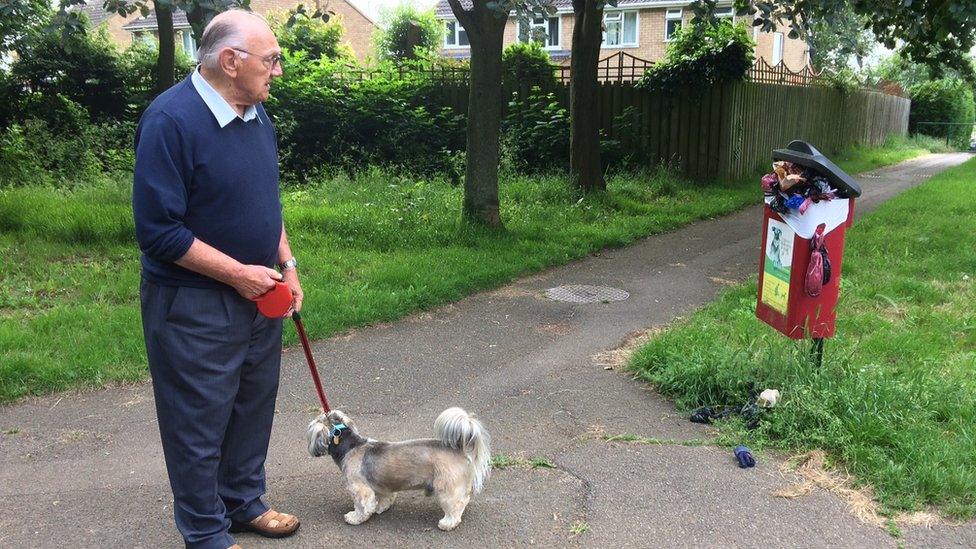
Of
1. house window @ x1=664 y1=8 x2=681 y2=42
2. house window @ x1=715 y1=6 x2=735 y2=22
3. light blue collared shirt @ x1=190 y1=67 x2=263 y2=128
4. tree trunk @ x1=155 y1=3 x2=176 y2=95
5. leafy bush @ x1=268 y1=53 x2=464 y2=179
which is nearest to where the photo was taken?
light blue collared shirt @ x1=190 y1=67 x2=263 y2=128

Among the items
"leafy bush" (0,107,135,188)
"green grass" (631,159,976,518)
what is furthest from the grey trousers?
"leafy bush" (0,107,135,188)

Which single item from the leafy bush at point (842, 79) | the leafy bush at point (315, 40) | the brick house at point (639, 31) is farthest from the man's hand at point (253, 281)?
the brick house at point (639, 31)

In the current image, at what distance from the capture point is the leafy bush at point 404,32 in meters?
29.2

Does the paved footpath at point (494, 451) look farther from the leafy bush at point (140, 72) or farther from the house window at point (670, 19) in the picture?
the house window at point (670, 19)

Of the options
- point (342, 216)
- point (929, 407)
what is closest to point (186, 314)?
point (929, 407)

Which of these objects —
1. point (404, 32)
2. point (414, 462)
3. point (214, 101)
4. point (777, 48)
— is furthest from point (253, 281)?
point (777, 48)

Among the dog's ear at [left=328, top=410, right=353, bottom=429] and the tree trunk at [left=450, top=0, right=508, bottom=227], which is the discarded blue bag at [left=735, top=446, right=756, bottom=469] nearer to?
the dog's ear at [left=328, top=410, right=353, bottom=429]

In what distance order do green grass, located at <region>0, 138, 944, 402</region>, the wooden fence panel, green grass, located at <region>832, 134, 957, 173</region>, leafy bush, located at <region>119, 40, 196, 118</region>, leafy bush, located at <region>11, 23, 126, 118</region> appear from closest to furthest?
green grass, located at <region>0, 138, 944, 402</region>, the wooden fence panel, leafy bush, located at <region>11, 23, 126, 118</region>, leafy bush, located at <region>119, 40, 196, 118</region>, green grass, located at <region>832, 134, 957, 173</region>

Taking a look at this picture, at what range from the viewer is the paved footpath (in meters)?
3.27

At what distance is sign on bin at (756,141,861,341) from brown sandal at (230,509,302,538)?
287 cm

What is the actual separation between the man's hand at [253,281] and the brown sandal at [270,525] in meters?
1.03

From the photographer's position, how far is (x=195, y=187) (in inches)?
107

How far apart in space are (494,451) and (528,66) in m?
12.7

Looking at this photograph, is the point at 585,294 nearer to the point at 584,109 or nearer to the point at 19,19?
the point at 584,109
